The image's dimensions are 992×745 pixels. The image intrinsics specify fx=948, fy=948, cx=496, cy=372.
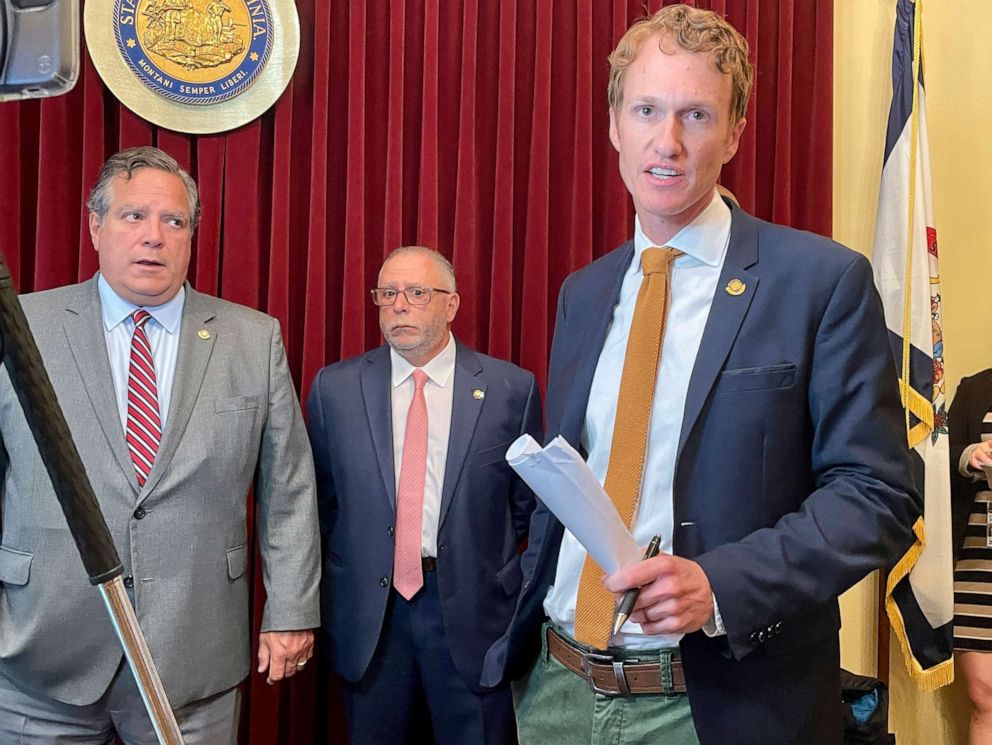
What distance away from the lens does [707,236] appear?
1.33 metres

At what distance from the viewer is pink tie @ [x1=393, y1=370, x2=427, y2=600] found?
7.77 ft

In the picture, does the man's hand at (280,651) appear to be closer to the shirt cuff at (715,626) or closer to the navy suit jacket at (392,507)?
the navy suit jacket at (392,507)

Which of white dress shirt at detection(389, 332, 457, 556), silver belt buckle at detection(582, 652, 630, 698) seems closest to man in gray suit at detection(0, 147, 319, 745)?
white dress shirt at detection(389, 332, 457, 556)

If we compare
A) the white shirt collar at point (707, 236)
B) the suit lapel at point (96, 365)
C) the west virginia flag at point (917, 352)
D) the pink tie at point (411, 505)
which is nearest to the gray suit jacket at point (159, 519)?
the suit lapel at point (96, 365)

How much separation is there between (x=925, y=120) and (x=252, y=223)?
2.05m

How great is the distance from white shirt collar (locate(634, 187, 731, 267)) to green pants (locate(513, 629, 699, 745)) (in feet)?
1.80

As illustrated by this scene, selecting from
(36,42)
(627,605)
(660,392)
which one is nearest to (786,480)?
(660,392)

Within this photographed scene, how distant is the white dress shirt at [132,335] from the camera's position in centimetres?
201

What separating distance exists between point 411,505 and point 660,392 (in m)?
1.24

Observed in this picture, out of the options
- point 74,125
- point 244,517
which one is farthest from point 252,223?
point 244,517

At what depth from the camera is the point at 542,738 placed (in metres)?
1.38

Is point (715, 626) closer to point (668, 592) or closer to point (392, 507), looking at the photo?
point (668, 592)

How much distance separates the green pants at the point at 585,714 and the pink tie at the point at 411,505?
0.93 metres

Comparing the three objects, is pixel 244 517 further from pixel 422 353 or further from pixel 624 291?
pixel 624 291
